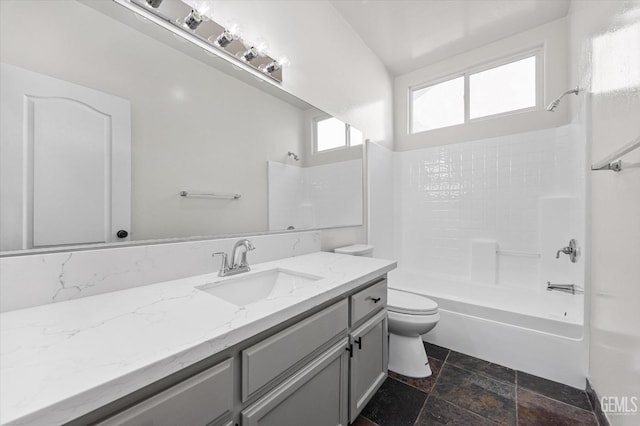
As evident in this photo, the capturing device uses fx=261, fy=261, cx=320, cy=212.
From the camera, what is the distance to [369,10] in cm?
216

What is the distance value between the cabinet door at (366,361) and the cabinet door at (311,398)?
0.22 ft

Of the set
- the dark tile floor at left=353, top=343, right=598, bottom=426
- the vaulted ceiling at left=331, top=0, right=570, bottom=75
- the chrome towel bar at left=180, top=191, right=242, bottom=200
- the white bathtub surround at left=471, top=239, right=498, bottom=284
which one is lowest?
the dark tile floor at left=353, top=343, right=598, bottom=426

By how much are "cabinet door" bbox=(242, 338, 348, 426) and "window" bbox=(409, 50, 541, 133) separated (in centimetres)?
273

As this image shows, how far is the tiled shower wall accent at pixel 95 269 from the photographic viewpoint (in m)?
0.76

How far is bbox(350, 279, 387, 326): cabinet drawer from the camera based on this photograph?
121cm

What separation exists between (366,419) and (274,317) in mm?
1058

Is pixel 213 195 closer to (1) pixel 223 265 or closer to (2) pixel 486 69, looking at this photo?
(1) pixel 223 265

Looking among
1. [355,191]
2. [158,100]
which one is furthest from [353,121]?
[158,100]

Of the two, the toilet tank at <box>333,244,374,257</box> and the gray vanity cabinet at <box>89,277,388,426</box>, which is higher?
the toilet tank at <box>333,244,374,257</box>

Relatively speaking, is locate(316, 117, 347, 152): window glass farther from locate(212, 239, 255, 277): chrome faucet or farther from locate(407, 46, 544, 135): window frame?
locate(407, 46, 544, 135): window frame

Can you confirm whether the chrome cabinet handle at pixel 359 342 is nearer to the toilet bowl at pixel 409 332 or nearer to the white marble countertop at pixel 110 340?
the white marble countertop at pixel 110 340

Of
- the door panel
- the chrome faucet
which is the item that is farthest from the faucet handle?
the door panel

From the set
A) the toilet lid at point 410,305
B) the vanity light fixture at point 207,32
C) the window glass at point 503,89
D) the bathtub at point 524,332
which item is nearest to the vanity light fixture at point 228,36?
the vanity light fixture at point 207,32

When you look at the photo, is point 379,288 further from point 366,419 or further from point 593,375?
point 593,375
